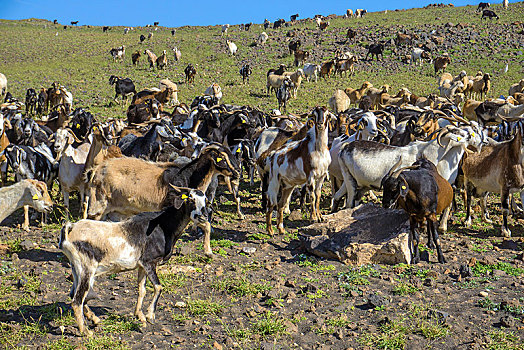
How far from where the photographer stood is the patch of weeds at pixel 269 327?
19.9ft

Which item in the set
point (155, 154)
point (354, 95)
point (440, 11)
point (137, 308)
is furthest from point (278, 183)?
point (440, 11)

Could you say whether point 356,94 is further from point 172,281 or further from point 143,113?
point 172,281

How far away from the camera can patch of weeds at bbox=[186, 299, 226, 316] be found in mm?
6586

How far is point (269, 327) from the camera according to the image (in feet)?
20.0

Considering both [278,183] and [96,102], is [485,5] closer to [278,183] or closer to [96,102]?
[96,102]

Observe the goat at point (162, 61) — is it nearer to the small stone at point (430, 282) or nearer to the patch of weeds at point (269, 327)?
the small stone at point (430, 282)

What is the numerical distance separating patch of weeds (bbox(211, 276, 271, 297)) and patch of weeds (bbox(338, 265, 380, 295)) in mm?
1118

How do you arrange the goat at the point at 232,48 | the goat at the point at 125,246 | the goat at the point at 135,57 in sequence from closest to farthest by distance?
the goat at the point at 125,246
the goat at the point at 135,57
the goat at the point at 232,48

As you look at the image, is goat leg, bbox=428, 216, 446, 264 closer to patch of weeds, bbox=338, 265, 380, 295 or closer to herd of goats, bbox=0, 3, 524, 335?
herd of goats, bbox=0, 3, 524, 335

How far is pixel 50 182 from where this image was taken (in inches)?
447

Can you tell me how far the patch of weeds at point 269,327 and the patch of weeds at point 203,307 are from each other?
0.57 meters

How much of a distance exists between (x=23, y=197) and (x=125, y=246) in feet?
8.17

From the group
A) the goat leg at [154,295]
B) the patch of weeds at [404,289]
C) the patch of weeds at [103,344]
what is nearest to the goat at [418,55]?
the patch of weeds at [404,289]

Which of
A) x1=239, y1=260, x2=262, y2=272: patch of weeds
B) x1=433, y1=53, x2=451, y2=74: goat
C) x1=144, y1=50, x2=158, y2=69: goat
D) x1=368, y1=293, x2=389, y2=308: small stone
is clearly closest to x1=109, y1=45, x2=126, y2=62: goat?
x1=144, y1=50, x2=158, y2=69: goat
